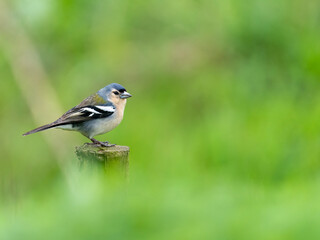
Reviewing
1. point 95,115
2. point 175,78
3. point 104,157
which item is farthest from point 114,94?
point 175,78

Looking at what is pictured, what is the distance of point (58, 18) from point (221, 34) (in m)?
1.97

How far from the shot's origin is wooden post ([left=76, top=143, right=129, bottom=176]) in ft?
10.1

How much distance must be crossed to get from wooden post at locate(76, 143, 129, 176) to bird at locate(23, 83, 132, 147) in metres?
0.77

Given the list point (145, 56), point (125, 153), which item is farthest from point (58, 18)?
point (125, 153)

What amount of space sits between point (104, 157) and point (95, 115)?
1.05m

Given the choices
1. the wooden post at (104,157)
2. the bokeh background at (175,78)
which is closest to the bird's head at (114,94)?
the bokeh background at (175,78)

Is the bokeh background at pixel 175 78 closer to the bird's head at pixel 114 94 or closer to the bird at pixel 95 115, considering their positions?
the bird at pixel 95 115

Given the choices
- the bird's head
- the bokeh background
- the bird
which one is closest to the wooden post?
the bokeh background

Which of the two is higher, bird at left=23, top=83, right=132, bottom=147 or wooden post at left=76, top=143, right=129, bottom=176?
bird at left=23, top=83, right=132, bottom=147

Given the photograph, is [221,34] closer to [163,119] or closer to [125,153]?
[163,119]

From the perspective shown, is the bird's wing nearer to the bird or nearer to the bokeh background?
the bird

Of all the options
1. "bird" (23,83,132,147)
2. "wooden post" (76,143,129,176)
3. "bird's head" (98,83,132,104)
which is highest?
"bird's head" (98,83,132,104)

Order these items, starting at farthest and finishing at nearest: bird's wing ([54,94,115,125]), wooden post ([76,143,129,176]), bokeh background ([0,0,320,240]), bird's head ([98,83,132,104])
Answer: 1. bokeh background ([0,0,320,240])
2. bird's head ([98,83,132,104])
3. bird's wing ([54,94,115,125])
4. wooden post ([76,143,129,176])

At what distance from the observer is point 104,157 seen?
122 inches
